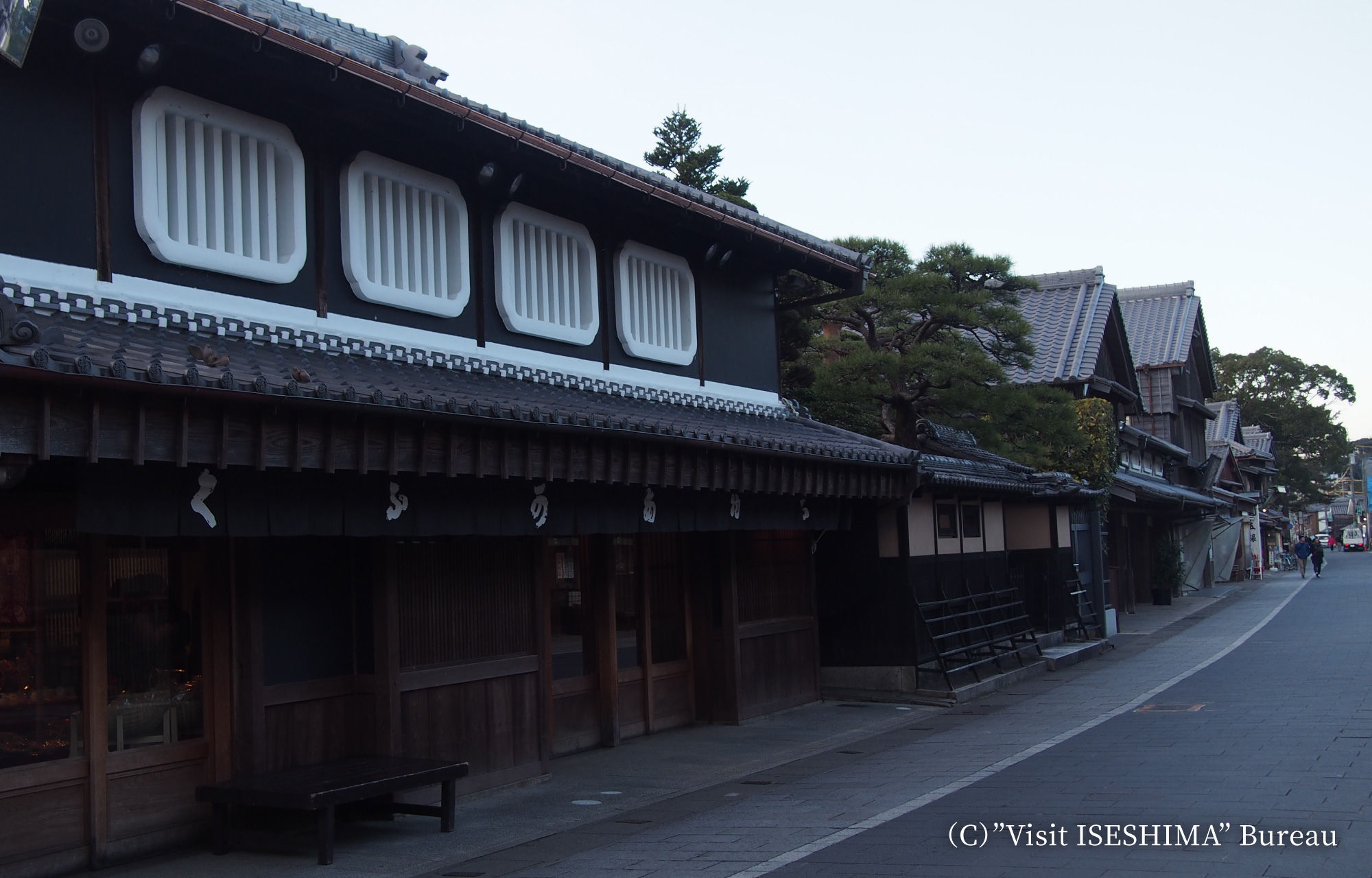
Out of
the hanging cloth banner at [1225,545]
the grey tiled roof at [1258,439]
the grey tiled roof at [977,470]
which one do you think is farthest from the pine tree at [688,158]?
the grey tiled roof at [1258,439]

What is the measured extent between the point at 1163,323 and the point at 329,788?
1748 inches

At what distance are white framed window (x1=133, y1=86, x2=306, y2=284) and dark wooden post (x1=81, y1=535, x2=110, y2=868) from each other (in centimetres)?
229

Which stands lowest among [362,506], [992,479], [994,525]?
[994,525]

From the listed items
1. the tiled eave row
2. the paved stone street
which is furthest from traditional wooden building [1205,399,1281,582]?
the paved stone street

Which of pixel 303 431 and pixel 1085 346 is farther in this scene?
pixel 1085 346

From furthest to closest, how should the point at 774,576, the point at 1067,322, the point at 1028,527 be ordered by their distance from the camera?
the point at 1067,322 → the point at 1028,527 → the point at 774,576

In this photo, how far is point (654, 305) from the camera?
14438 millimetres

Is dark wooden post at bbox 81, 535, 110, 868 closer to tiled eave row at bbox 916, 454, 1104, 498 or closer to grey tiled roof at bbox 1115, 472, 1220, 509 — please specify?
tiled eave row at bbox 916, 454, 1104, 498

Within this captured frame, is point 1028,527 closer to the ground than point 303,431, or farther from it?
closer to the ground

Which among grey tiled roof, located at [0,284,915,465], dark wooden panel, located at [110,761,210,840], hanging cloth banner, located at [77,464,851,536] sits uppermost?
grey tiled roof, located at [0,284,915,465]

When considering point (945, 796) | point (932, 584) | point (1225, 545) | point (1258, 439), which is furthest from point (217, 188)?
point (1258, 439)

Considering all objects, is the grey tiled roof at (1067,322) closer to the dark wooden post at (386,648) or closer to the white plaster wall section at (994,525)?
the white plaster wall section at (994,525)

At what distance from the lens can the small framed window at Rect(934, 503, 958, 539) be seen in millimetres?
18120

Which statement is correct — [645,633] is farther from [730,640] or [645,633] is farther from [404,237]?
[404,237]
